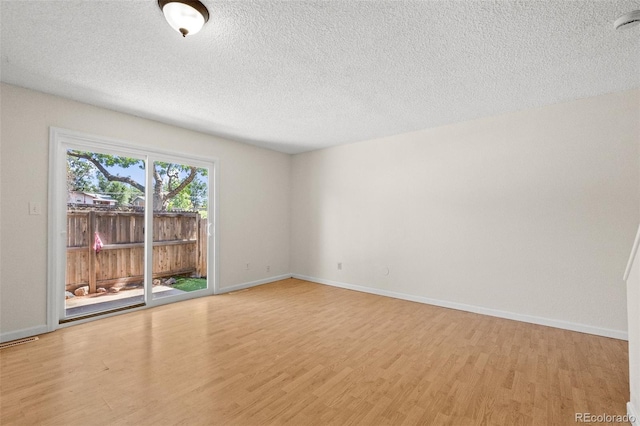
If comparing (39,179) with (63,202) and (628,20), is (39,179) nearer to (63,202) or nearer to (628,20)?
(63,202)

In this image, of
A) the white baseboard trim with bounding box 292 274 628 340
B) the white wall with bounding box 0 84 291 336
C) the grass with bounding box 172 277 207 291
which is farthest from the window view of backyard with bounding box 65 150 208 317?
the white baseboard trim with bounding box 292 274 628 340

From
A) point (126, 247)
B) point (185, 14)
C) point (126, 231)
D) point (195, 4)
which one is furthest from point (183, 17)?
point (126, 247)

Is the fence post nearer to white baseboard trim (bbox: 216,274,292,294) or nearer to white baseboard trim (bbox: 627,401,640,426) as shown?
white baseboard trim (bbox: 216,274,292,294)

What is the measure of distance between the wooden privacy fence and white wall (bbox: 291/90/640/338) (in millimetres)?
2538

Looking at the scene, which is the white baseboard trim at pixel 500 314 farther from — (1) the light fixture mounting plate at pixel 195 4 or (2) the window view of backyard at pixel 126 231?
(1) the light fixture mounting plate at pixel 195 4

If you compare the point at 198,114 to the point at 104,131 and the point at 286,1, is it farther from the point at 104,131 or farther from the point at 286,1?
the point at 286,1

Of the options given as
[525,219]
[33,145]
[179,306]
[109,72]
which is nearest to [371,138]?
[525,219]

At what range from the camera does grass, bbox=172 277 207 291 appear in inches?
172

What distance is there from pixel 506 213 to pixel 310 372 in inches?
121

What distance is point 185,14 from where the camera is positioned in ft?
5.74

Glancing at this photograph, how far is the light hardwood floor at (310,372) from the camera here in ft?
5.87

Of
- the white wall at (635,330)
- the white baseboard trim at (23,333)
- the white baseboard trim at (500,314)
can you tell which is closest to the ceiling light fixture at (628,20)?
the white wall at (635,330)

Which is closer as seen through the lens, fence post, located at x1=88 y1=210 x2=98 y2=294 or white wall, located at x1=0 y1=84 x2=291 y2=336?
white wall, located at x1=0 y1=84 x2=291 y2=336

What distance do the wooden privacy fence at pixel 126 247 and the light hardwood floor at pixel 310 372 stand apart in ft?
2.00
